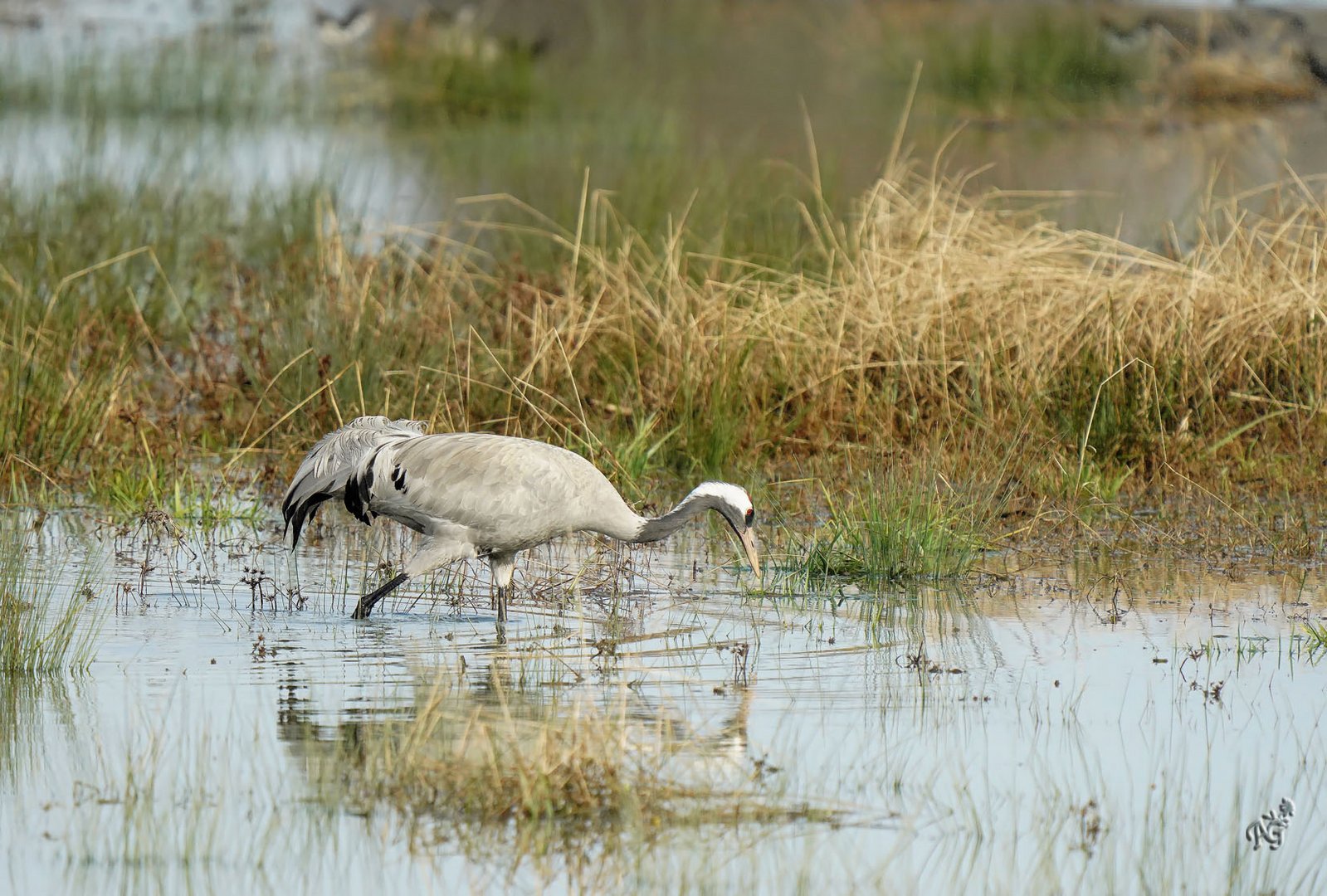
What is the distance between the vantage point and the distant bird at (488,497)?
23.1ft

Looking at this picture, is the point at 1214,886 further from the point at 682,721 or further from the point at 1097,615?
the point at 1097,615

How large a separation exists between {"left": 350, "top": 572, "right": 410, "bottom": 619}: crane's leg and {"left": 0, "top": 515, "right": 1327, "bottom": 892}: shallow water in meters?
0.13

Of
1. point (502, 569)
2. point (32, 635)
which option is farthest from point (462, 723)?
point (502, 569)

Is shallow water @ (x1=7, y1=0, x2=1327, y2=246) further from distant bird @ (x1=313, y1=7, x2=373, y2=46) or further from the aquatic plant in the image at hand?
the aquatic plant

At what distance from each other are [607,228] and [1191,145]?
1464 cm

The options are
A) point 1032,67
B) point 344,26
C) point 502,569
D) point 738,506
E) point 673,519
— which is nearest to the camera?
point 738,506

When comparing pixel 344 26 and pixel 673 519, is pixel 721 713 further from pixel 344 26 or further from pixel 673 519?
pixel 344 26

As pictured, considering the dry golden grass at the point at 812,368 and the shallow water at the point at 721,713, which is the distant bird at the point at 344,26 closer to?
the dry golden grass at the point at 812,368

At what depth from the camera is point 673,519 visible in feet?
23.4

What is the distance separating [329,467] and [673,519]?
1292mm

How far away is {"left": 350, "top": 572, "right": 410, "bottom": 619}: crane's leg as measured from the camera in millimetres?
7059

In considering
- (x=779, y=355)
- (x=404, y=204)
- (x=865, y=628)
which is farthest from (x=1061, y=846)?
(x=404, y=204)

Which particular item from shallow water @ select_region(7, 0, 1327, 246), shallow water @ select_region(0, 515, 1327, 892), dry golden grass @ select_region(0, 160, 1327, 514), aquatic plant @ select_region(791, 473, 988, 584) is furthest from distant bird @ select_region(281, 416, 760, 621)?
shallow water @ select_region(7, 0, 1327, 246)

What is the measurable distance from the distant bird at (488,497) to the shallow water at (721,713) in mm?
276
